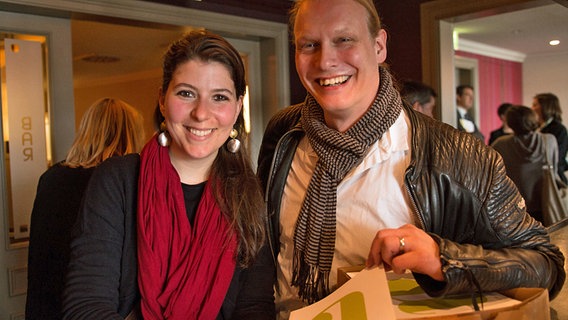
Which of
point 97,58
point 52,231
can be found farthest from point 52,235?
point 97,58

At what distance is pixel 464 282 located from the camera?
853 mm

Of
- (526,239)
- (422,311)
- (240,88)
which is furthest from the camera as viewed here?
(240,88)

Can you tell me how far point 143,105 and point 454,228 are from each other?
981cm

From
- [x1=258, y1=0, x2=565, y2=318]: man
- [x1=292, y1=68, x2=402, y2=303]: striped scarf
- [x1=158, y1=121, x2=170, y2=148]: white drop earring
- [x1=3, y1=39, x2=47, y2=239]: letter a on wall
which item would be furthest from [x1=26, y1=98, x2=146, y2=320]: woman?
[x1=292, y1=68, x2=402, y2=303]: striped scarf

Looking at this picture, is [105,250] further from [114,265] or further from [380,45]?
[380,45]

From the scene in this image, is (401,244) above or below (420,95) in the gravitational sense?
below

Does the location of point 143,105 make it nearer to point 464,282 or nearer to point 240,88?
point 240,88

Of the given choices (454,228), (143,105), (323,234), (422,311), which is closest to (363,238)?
(323,234)

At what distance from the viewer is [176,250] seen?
3.97 ft

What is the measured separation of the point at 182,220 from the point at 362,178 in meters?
0.43

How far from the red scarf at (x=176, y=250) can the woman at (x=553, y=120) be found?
4662mm

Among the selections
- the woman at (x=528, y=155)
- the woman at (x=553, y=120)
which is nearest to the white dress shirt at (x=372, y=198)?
the woman at (x=528, y=155)

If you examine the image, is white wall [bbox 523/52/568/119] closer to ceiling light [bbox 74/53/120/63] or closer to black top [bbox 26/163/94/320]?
ceiling light [bbox 74/53/120/63]

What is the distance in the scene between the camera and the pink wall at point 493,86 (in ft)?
29.5
